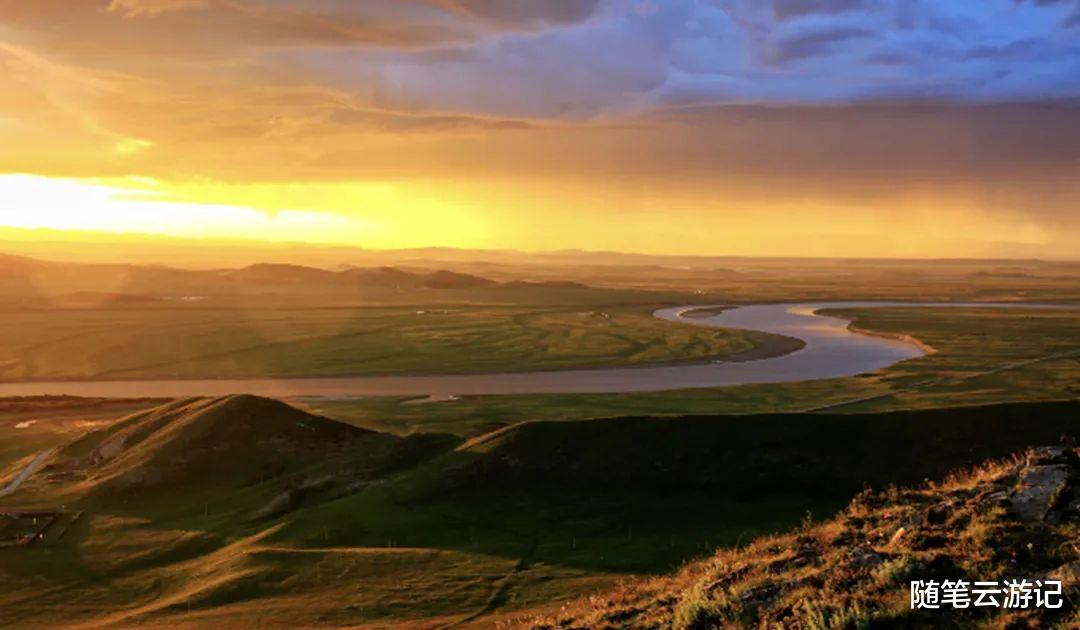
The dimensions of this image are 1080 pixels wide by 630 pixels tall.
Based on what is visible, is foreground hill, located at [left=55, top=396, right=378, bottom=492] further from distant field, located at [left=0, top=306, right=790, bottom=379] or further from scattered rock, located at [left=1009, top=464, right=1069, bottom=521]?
distant field, located at [left=0, top=306, right=790, bottom=379]

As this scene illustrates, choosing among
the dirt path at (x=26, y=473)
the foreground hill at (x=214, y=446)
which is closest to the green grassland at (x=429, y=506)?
the foreground hill at (x=214, y=446)

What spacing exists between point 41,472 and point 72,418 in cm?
2725

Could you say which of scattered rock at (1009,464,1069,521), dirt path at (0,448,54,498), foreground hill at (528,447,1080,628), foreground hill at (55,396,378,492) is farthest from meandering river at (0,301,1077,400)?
scattered rock at (1009,464,1069,521)

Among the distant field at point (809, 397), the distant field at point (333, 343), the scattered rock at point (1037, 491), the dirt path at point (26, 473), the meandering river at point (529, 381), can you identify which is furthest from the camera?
the distant field at point (333, 343)

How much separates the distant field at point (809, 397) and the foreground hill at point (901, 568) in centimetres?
3828

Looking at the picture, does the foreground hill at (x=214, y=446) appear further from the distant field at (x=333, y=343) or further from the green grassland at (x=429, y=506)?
the distant field at (x=333, y=343)

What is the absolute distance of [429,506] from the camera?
3719cm

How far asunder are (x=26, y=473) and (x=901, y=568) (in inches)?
2090

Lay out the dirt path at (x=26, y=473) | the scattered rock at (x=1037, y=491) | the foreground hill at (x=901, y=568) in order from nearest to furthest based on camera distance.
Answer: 1. the foreground hill at (x=901, y=568)
2. the scattered rock at (x=1037, y=491)
3. the dirt path at (x=26, y=473)

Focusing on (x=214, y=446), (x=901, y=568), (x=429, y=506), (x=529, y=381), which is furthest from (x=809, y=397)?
(x=901, y=568)

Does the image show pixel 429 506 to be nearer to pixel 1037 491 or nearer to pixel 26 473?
pixel 1037 491

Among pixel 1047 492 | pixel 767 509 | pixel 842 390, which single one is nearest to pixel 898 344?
pixel 842 390

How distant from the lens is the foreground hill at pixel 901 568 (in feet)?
39.7

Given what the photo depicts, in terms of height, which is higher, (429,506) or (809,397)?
(429,506)
